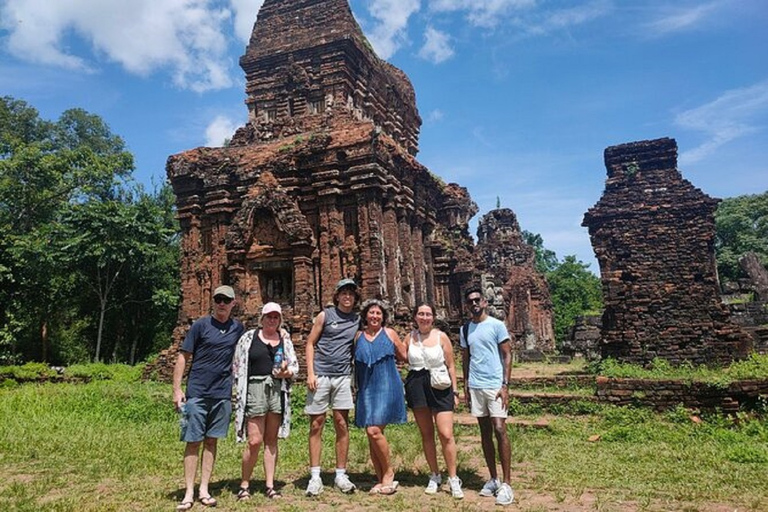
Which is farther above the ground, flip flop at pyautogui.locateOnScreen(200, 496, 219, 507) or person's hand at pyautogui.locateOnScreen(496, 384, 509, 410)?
person's hand at pyautogui.locateOnScreen(496, 384, 509, 410)

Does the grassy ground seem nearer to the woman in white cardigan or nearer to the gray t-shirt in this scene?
the woman in white cardigan

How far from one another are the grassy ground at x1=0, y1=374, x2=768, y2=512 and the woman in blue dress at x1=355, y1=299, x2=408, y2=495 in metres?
0.36

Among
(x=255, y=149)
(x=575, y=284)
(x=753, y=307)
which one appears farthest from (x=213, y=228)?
(x=575, y=284)

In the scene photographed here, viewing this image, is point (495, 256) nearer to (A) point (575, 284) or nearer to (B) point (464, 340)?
(A) point (575, 284)

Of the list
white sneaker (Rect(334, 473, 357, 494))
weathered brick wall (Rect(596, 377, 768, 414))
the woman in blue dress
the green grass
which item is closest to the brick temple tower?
the green grass

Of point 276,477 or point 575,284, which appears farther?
point 575,284

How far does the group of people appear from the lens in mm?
5168

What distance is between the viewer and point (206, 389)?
514 cm

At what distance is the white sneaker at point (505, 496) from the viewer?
4867 millimetres

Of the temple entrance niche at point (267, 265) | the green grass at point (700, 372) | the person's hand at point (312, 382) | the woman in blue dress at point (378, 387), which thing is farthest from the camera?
the temple entrance niche at point (267, 265)

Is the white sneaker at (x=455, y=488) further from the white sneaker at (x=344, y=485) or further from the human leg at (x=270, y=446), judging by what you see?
the human leg at (x=270, y=446)

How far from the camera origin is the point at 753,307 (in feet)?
68.5

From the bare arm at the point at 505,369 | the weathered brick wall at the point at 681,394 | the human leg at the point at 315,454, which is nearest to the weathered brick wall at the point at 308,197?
the weathered brick wall at the point at 681,394

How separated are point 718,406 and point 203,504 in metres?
7.62
